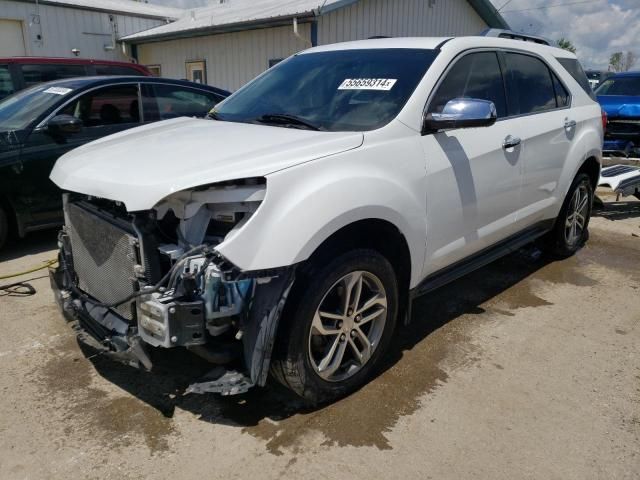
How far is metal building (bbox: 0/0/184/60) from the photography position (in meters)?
15.0

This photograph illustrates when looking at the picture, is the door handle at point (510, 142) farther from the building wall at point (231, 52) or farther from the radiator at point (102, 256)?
the building wall at point (231, 52)

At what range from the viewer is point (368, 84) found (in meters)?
3.34

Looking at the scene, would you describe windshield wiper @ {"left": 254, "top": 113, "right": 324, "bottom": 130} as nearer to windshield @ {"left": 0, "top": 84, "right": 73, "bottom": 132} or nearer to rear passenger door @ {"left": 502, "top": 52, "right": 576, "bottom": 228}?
rear passenger door @ {"left": 502, "top": 52, "right": 576, "bottom": 228}

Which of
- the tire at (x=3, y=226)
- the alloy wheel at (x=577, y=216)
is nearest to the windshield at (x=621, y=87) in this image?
the alloy wheel at (x=577, y=216)

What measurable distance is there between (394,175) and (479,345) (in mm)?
1446

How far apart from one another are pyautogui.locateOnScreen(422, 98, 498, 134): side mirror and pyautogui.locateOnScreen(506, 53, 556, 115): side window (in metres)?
1.05

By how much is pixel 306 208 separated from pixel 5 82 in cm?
619

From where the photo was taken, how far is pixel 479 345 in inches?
144

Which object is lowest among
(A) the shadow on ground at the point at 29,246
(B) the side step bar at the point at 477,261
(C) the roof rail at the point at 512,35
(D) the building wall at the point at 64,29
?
(A) the shadow on ground at the point at 29,246

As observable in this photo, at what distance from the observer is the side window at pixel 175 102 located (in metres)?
5.98

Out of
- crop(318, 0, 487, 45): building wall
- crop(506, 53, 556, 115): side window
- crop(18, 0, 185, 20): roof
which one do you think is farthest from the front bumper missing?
crop(18, 0, 185, 20): roof

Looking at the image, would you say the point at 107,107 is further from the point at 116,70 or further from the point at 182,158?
the point at 182,158

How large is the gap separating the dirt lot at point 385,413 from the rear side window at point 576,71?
218 centimetres

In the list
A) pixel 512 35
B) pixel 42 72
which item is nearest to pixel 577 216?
pixel 512 35
